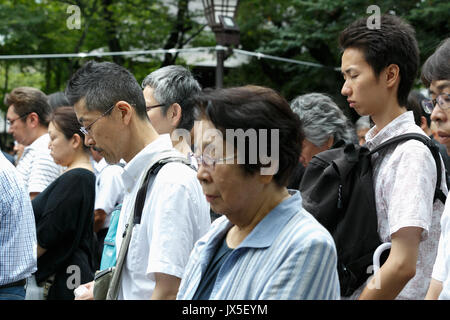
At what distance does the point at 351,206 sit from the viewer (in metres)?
2.51

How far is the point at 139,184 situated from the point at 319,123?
1598 mm

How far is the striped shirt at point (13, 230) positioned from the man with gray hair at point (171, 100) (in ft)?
2.98

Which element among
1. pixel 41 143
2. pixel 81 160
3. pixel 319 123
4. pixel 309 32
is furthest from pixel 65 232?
pixel 309 32

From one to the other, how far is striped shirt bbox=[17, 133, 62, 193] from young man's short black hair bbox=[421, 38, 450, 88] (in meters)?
3.32

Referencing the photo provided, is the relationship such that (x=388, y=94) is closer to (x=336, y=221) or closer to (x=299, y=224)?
(x=336, y=221)

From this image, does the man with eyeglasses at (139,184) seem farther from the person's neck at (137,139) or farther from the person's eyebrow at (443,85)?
the person's eyebrow at (443,85)

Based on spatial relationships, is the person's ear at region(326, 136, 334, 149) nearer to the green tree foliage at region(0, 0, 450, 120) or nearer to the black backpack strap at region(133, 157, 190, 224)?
the black backpack strap at region(133, 157, 190, 224)

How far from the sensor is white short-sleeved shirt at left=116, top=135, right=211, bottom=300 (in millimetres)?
2387

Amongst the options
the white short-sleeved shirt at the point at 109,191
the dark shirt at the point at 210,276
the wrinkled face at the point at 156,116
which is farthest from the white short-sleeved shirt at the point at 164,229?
the white short-sleeved shirt at the point at 109,191

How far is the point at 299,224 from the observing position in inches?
70.8

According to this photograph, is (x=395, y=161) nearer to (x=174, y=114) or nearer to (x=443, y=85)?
(x=443, y=85)

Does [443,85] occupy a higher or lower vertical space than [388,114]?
higher

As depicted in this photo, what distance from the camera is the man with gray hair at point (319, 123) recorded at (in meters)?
3.80

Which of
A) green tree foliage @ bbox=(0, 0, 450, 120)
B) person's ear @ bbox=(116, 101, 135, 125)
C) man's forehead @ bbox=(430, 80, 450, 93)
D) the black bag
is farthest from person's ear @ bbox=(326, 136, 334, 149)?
green tree foliage @ bbox=(0, 0, 450, 120)
